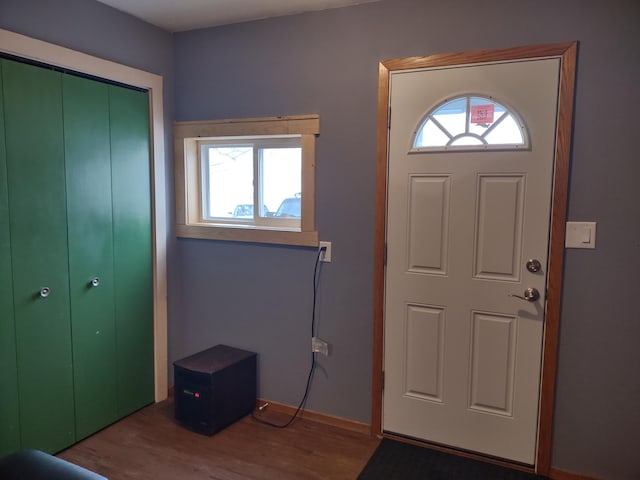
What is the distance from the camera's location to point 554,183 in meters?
2.11

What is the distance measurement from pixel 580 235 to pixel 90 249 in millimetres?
2510

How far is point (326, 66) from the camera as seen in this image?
99.8 inches

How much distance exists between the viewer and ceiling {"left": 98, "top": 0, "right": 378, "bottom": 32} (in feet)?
8.01

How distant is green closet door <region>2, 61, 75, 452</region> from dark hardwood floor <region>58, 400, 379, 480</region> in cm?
27

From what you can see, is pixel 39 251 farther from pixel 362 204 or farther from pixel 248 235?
pixel 362 204

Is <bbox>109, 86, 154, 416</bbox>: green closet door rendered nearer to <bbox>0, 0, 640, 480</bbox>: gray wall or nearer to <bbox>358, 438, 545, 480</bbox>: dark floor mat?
<bbox>0, 0, 640, 480</bbox>: gray wall

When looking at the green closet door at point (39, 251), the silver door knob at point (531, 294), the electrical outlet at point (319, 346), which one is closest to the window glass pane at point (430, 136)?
the silver door knob at point (531, 294)

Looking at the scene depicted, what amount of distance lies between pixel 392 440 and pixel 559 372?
961 mm

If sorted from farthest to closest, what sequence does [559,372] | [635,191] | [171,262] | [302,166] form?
[171,262]
[302,166]
[559,372]
[635,191]

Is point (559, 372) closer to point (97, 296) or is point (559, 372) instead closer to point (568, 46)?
point (568, 46)

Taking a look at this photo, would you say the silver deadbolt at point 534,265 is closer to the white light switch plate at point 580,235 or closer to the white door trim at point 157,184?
the white light switch plate at point 580,235

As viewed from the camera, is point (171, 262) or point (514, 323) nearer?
point (514, 323)

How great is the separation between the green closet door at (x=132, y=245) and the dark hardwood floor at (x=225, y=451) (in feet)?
0.84

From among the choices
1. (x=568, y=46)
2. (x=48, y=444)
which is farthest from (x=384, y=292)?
(x=48, y=444)
